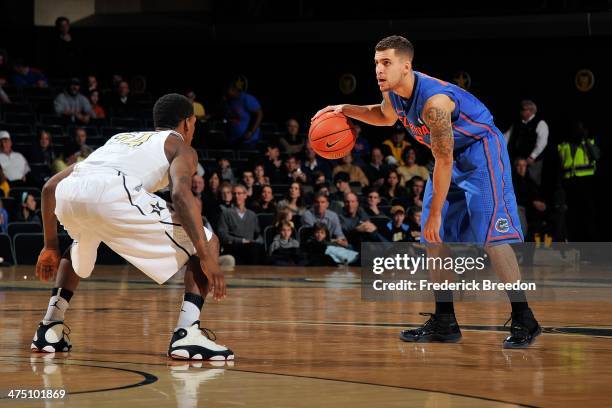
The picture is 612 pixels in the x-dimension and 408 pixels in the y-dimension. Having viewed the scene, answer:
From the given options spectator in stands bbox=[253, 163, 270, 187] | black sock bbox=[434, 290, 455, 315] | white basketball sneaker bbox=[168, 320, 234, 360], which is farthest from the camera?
spectator in stands bbox=[253, 163, 270, 187]

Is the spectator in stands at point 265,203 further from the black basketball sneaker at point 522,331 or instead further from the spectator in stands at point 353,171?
the black basketball sneaker at point 522,331

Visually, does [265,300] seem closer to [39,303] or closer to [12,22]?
[39,303]

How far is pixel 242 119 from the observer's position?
19844 mm

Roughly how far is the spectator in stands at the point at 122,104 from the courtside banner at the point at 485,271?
18.1ft

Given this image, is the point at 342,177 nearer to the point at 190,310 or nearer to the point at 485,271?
the point at 485,271

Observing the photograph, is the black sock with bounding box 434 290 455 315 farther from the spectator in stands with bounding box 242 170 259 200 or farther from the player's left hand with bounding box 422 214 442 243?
the spectator in stands with bounding box 242 170 259 200

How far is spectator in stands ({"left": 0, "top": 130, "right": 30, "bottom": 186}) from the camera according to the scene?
15836 millimetres

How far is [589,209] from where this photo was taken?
19.3 m

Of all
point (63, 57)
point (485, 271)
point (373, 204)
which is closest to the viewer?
point (485, 271)

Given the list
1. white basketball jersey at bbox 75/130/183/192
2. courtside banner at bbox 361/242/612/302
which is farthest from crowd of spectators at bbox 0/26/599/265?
white basketball jersey at bbox 75/130/183/192

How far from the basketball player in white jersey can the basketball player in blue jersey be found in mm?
1352

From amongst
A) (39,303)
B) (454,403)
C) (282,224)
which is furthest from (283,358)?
(282,224)

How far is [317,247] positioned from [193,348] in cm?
1033

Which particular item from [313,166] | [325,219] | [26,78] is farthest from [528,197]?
[26,78]
